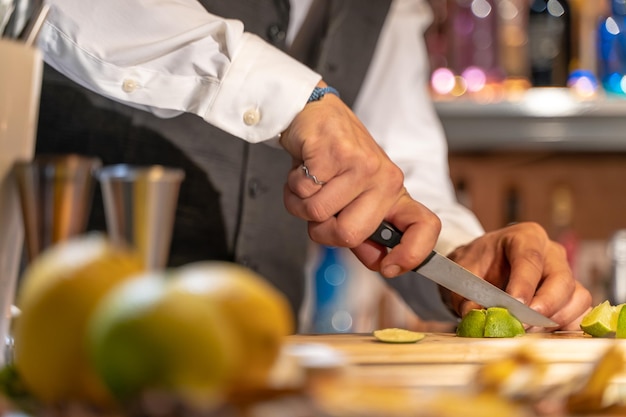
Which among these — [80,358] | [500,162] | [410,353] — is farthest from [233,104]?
[500,162]

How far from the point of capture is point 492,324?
909 mm

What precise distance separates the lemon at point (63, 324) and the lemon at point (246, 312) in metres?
0.04

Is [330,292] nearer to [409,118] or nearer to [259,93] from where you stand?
[409,118]

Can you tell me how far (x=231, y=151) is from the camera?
1434 mm

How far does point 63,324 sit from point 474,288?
1.94ft

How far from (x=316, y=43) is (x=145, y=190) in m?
1.04

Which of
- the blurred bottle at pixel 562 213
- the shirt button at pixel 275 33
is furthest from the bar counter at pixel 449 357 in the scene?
the blurred bottle at pixel 562 213

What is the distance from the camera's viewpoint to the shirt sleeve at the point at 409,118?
143 centimetres

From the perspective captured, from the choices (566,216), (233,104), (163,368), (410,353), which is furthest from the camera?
(566,216)

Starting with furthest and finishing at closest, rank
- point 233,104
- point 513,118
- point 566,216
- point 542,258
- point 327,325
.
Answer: point 566,216 < point 327,325 < point 513,118 < point 542,258 < point 233,104

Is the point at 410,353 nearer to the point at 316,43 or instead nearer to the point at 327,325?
the point at 316,43

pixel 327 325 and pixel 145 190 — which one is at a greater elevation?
pixel 145 190

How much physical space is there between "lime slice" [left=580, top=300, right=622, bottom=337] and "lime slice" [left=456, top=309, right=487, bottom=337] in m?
0.10

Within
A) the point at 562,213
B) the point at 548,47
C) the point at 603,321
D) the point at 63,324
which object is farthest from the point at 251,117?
the point at 562,213
